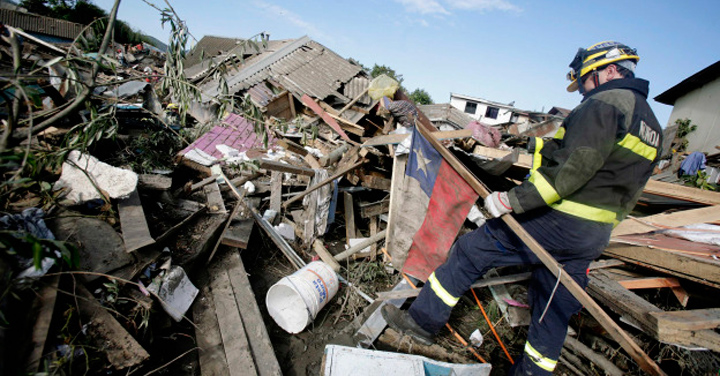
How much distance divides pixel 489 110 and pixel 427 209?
1283 inches

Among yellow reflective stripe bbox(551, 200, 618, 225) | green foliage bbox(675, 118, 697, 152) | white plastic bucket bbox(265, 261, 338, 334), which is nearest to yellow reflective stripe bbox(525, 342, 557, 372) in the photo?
yellow reflective stripe bbox(551, 200, 618, 225)

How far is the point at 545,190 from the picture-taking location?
2.02 meters

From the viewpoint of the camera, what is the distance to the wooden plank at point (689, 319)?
2035 millimetres

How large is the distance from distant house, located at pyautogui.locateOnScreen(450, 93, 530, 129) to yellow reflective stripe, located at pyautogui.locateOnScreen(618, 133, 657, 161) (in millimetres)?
30097

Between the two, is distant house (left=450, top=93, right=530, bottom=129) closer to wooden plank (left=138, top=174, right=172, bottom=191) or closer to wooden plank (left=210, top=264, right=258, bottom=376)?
wooden plank (left=138, top=174, right=172, bottom=191)

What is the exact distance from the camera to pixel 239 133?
6.74 m

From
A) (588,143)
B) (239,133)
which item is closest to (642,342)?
(588,143)

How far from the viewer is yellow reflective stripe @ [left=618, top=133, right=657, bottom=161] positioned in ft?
6.26

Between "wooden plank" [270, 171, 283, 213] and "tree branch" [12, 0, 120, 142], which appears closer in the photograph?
"tree branch" [12, 0, 120, 142]

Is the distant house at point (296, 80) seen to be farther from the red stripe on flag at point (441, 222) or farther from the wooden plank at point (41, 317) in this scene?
the wooden plank at point (41, 317)

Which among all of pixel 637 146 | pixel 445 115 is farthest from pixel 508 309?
pixel 445 115

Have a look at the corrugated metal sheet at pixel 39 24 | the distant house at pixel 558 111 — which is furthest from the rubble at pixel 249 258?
the distant house at pixel 558 111

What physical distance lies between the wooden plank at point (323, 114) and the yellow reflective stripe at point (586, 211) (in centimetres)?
529

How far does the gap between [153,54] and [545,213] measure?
26.4 meters
